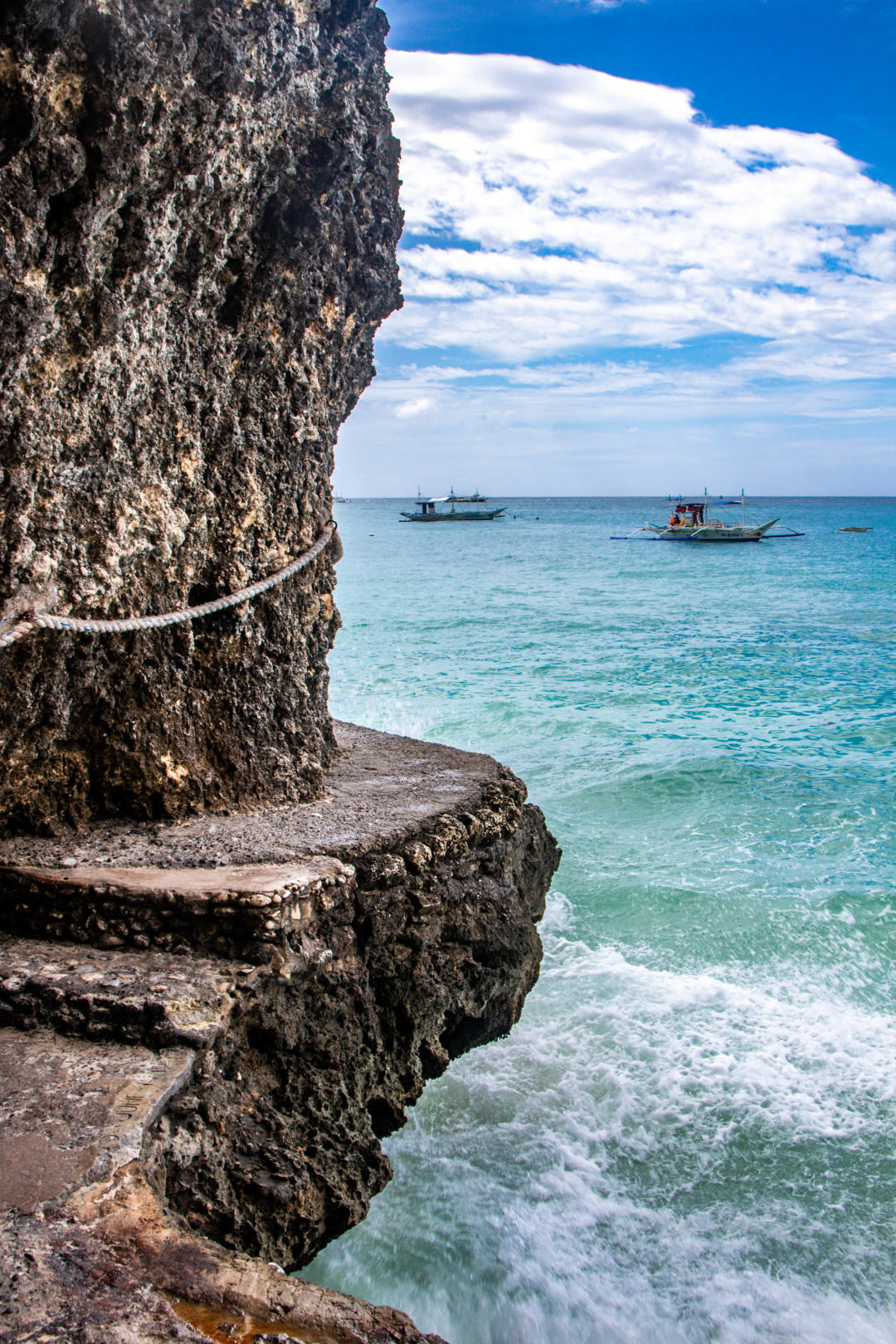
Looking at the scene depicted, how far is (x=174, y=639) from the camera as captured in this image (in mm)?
4031

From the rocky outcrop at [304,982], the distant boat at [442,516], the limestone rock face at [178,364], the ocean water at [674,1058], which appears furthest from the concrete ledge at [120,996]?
the distant boat at [442,516]

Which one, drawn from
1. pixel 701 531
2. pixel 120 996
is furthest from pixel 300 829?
pixel 701 531

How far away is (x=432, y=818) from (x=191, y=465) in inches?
78.3

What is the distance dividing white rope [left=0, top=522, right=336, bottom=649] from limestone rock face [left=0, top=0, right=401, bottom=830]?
72 mm

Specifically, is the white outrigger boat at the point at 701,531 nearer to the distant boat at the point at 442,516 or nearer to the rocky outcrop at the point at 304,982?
the distant boat at the point at 442,516

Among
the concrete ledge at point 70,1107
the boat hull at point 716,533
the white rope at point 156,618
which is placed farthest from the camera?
the boat hull at point 716,533

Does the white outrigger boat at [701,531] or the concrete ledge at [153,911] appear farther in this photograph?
the white outrigger boat at [701,531]

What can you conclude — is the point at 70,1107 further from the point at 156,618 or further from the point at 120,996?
the point at 156,618

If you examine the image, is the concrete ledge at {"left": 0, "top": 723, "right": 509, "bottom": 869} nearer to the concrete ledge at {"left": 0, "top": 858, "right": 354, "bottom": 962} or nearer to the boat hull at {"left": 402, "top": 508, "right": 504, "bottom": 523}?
the concrete ledge at {"left": 0, "top": 858, "right": 354, "bottom": 962}

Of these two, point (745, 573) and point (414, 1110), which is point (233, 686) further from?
point (745, 573)

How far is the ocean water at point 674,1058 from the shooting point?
13.3 feet

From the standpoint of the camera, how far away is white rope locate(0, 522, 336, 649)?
3238 mm

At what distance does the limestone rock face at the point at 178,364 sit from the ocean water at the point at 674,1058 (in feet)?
7.61

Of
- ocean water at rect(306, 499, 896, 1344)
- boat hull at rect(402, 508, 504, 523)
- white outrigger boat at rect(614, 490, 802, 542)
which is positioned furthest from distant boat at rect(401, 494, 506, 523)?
ocean water at rect(306, 499, 896, 1344)
